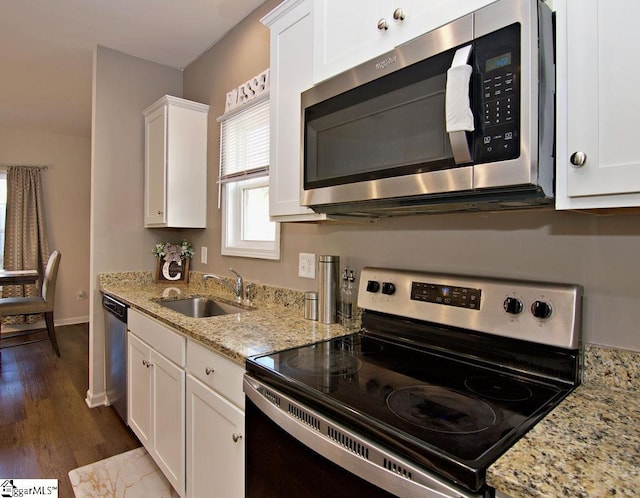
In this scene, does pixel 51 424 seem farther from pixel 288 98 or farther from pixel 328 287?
pixel 288 98

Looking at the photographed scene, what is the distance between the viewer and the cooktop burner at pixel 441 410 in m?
0.78

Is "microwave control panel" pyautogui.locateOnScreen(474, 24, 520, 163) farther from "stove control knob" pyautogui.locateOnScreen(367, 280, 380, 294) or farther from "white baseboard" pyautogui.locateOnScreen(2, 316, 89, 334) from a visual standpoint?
"white baseboard" pyautogui.locateOnScreen(2, 316, 89, 334)

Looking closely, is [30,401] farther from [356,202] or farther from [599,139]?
[599,139]

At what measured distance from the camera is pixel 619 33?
2.40 feet

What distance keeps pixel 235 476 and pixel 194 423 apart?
0.34 meters

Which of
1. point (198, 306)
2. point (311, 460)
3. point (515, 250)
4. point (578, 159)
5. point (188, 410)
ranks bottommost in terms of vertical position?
point (188, 410)

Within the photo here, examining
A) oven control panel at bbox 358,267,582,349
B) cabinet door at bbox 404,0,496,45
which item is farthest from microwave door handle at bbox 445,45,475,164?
oven control panel at bbox 358,267,582,349

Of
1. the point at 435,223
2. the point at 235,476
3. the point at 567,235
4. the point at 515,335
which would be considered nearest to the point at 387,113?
the point at 435,223

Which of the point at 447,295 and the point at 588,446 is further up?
the point at 447,295

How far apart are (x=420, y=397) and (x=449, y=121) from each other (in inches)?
25.8

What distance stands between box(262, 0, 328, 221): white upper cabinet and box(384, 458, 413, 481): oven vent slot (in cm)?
91

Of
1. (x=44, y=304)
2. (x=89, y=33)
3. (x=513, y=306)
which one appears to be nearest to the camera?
(x=513, y=306)

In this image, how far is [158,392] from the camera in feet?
6.07

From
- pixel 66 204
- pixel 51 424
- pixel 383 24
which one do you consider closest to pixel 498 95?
pixel 383 24
